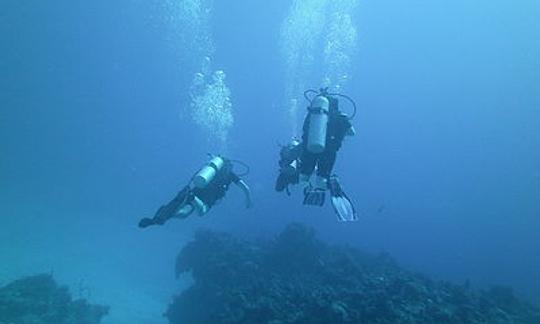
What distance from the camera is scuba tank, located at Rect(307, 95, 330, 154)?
7844 mm

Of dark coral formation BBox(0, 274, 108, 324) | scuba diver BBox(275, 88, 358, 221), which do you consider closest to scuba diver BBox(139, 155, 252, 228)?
scuba diver BBox(275, 88, 358, 221)

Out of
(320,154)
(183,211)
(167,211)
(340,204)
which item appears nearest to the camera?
(320,154)

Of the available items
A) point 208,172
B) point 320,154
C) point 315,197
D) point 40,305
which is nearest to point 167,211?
point 208,172

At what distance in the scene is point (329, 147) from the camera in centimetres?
834

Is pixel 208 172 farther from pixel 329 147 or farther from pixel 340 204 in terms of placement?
pixel 340 204

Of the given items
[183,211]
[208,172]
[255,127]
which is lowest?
[183,211]

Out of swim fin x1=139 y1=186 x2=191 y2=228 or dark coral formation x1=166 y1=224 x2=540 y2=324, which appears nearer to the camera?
swim fin x1=139 y1=186 x2=191 y2=228

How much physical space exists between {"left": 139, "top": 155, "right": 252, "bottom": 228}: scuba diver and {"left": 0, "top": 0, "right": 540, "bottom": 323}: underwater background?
40.7ft

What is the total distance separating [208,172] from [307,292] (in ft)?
12.2

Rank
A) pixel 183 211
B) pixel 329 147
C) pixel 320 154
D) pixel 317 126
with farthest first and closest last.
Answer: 1. pixel 183 211
2. pixel 329 147
3. pixel 320 154
4. pixel 317 126

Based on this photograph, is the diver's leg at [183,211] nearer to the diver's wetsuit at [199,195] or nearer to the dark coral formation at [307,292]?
the diver's wetsuit at [199,195]

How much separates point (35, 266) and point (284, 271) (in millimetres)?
17473

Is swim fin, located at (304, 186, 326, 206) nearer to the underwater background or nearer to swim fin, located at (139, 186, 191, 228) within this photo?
swim fin, located at (139, 186, 191, 228)

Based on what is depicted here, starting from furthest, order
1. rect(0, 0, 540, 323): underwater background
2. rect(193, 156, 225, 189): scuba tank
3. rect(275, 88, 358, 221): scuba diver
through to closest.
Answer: rect(0, 0, 540, 323): underwater background → rect(193, 156, 225, 189): scuba tank → rect(275, 88, 358, 221): scuba diver
